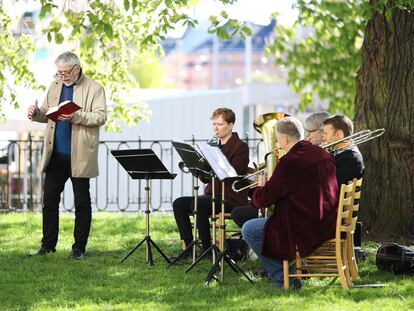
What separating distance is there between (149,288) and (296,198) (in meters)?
1.40

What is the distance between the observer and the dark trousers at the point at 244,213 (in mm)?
9169

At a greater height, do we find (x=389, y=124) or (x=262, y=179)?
(x=389, y=124)

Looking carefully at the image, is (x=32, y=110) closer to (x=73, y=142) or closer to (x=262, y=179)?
(x=73, y=142)

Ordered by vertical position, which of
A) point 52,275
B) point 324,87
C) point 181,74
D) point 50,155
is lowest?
point 52,275

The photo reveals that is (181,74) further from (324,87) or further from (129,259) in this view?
(129,259)

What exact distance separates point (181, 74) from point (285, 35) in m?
137

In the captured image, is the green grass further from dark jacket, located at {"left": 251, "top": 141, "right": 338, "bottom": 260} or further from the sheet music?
the sheet music

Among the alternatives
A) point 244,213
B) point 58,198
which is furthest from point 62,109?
point 244,213

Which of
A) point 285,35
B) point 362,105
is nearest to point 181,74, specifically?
point 285,35

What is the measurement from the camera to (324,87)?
21.5m

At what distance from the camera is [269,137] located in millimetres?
8867

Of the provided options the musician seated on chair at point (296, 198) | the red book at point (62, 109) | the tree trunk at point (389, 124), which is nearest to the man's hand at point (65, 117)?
the red book at point (62, 109)

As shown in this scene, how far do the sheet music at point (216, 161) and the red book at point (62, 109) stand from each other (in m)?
1.56

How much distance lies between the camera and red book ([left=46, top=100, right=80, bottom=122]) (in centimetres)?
929
